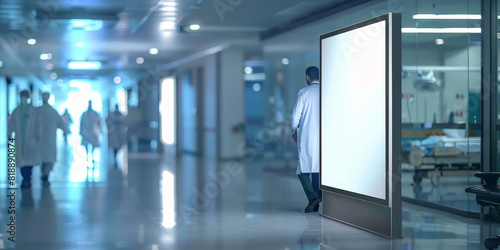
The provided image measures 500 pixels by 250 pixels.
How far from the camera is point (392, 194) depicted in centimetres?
645

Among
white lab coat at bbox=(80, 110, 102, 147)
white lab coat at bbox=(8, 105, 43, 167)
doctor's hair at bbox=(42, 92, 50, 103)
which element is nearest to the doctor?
white lab coat at bbox=(8, 105, 43, 167)

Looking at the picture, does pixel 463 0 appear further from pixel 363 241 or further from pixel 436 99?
pixel 363 241

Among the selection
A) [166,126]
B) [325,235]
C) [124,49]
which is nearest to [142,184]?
[325,235]

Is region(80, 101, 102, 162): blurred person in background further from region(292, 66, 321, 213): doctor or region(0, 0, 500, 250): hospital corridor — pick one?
region(292, 66, 321, 213): doctor

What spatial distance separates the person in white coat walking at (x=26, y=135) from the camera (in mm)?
11961

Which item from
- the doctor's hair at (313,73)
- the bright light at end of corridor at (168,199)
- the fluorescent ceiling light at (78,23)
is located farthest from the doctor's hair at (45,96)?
the doctor's hair at (313,73)

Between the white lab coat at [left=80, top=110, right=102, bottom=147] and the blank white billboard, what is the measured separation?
1154 cm

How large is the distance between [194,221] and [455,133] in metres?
3.62

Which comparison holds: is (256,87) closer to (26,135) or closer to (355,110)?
(26,135)

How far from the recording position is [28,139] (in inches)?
473

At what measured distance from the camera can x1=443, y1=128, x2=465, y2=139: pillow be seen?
8.80 m

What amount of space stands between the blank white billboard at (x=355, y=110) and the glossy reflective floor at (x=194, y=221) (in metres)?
0.56

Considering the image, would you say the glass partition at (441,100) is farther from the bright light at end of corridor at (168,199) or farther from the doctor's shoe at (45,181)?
the doctor's shoe at (45,181)

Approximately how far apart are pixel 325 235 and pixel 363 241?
0.46 metres
